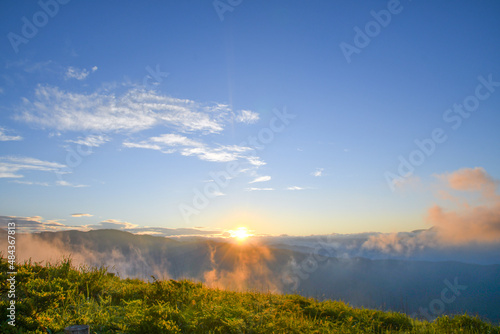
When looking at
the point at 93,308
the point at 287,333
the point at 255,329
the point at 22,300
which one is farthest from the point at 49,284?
the point at 287,333

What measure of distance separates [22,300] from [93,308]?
86.2 inches

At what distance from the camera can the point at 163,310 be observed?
919 cm

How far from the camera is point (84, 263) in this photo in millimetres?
14367

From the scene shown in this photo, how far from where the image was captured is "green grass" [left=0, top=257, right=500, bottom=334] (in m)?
8.69

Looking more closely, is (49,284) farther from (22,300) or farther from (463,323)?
(463,323)

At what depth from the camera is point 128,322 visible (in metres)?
8.85

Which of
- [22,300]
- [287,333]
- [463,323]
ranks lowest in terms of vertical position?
[463,323]

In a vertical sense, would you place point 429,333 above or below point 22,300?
below

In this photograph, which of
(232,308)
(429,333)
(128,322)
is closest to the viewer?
(128,322)

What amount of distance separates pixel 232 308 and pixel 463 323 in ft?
37.0

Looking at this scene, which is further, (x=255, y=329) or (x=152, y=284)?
→ (x=152, y=284)

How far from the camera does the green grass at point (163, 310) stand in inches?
342

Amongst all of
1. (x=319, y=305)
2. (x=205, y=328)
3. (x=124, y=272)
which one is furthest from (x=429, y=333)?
(x=124, y=272)

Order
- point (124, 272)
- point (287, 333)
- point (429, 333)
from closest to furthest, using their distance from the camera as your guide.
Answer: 1. point (287, 333)
2. point (429, 333)
3. point (124, 272)
